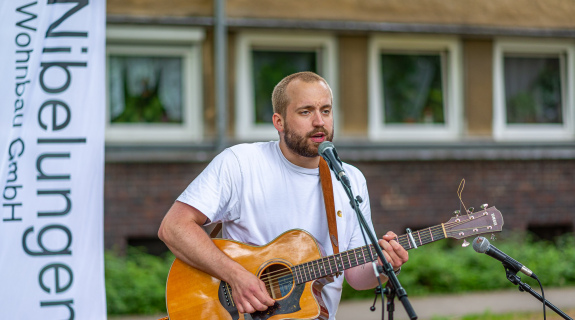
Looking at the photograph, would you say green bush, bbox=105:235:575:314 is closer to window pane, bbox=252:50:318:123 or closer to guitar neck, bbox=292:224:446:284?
window pane, bbox=252:50:318:123

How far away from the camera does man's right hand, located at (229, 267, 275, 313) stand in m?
3.70

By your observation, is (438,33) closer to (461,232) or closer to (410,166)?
(410,166)

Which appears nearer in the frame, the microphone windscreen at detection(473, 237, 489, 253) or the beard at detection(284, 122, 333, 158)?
the microphone windscreen at detection(473, 237, 489, 253)

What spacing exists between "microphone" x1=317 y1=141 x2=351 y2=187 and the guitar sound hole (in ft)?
2.22

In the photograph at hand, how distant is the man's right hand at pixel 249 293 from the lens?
3699mm

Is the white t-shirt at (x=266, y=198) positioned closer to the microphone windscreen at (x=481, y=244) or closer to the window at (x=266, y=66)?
the microphone windscreen at (x=481, y=244)

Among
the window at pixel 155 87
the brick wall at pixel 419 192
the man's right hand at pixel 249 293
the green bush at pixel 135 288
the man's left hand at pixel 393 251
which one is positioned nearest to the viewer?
the man's left hand at pixel 393 251

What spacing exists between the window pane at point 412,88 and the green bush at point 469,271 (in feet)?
7.27

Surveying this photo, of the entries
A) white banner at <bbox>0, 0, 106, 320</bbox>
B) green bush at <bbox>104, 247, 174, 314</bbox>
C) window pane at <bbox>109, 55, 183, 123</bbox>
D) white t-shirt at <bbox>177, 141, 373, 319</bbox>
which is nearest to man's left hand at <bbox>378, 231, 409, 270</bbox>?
white t-shirt at <bbox>177, 141, 373, 319</bbox>

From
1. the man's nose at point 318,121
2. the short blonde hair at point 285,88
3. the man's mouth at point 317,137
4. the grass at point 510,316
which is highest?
the short blonde hair at point 285,88

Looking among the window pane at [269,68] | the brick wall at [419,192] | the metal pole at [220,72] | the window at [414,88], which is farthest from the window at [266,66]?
the brick wall at [419,192]

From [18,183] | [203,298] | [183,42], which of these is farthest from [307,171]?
[183,42]

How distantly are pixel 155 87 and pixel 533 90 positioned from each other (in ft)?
18.8

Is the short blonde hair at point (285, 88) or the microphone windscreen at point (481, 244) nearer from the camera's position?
the microphone windscreen at point (481, 244)
